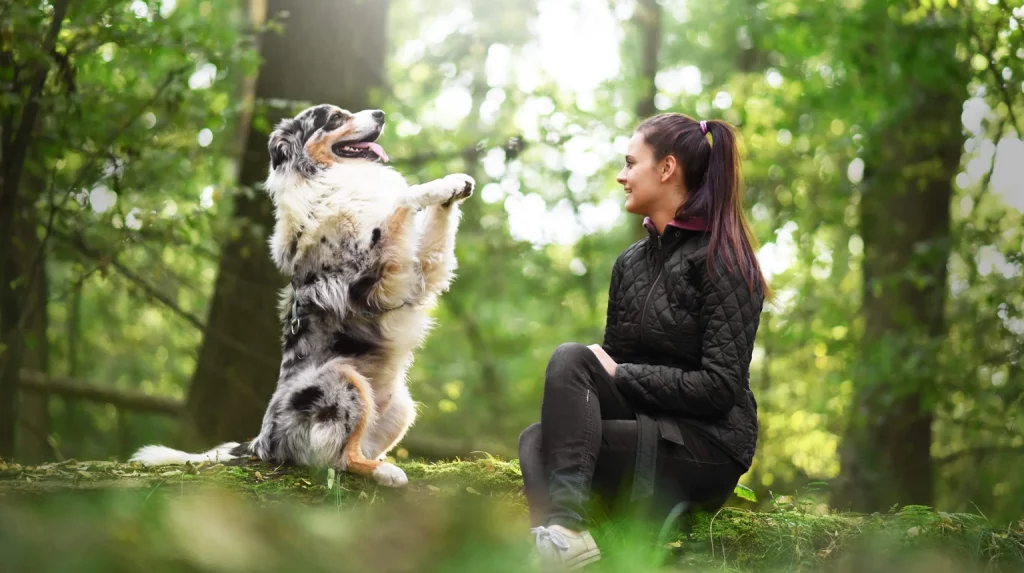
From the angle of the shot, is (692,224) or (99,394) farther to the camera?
(99,394)

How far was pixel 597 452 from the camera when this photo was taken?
12.1 feet

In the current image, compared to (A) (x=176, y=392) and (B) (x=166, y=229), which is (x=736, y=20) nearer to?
(B) (x=166, y=229)

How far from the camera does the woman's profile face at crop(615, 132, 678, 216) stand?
13.2ft

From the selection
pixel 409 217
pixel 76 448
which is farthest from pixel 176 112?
pixel 76 448

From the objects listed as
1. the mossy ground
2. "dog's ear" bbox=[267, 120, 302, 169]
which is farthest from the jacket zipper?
the mossy ground

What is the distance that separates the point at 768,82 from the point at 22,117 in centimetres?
1007

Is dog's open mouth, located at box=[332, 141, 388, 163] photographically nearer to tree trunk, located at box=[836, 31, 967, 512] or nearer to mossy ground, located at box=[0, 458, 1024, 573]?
mossy ground, located at box=[0, 458, 1024, 573]

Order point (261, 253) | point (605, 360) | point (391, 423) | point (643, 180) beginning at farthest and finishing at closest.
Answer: point (261, 253), point (391, 423), point (643, 180), point (605, 360)

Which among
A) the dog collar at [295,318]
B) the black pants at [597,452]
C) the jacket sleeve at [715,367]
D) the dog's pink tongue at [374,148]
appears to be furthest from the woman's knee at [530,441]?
the dog's pink tongue at [374,148]

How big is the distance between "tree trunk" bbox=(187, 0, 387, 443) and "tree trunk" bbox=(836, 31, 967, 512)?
5939 mm

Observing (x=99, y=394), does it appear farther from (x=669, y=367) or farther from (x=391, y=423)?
(x=669, y=367)

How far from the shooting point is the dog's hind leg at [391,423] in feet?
15.8

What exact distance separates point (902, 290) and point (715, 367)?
836 centimetres

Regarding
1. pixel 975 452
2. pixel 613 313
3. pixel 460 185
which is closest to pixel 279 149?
pixel 460 185
